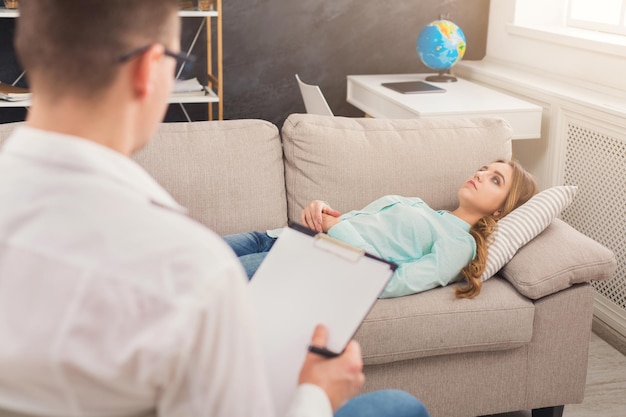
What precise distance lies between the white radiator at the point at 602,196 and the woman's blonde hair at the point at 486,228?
587 millimetres

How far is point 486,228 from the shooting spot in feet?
7.13

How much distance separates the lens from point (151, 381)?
2.23 feet

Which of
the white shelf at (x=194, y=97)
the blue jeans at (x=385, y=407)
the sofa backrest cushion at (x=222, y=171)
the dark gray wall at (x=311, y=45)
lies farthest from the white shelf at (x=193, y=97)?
the blue jeans at (x=385, y=407)

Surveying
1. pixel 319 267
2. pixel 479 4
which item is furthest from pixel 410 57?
pixel 319 267

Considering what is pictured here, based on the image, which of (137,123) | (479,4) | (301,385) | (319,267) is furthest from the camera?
(479,4)

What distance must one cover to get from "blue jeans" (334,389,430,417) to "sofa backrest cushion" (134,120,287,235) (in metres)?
1.14

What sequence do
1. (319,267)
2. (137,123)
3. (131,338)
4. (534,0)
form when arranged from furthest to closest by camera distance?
(534,0) < (319,267) < (137,123) < (131,338)

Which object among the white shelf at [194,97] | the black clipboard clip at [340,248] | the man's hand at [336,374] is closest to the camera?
the man's hand at [336,374]

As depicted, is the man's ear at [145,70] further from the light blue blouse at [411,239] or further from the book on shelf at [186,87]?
the book on shelf at [186,87]

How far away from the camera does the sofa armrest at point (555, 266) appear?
2.06 meters

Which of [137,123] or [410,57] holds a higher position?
[137,123]

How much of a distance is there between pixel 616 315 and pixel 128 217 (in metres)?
2.50

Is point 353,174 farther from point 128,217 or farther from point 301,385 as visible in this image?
point 128,217

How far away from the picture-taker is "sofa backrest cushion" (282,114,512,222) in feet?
7.85
